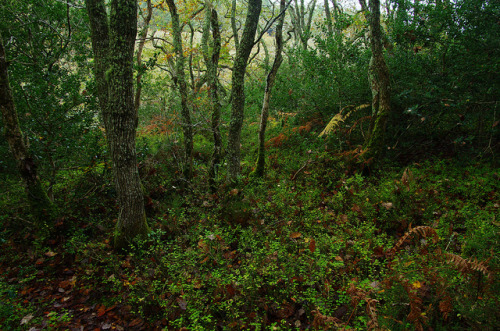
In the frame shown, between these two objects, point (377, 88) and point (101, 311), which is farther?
point (377, 88)

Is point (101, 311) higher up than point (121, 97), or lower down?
lower down

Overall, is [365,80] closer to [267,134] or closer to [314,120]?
[314,120]

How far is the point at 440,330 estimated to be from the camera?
8.38 ft

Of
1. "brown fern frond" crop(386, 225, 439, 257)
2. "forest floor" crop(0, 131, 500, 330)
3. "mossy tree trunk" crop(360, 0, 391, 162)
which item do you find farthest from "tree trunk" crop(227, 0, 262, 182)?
"brown fern frond" crop(386, 225, 439, 257)

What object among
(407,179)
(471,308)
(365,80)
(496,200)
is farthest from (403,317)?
(365,80)

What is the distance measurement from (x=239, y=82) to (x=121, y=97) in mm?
2814

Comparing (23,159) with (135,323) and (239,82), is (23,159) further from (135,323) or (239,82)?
(239,82)

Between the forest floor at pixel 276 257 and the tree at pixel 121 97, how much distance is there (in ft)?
1.74

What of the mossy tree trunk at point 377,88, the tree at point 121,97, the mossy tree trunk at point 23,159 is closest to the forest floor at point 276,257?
the mossy tree trunk at point 23,159

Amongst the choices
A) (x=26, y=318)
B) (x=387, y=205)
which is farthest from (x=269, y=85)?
(x=26, y=318)

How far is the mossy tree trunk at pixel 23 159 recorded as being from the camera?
4672 millimetres

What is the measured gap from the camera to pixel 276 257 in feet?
12.9

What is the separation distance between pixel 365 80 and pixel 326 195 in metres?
4.17

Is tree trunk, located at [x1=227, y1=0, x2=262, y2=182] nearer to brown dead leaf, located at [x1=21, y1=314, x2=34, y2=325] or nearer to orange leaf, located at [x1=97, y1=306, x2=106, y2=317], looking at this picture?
orange leaf, located at [x1=97, y1=306, x2=106, y2=317]
